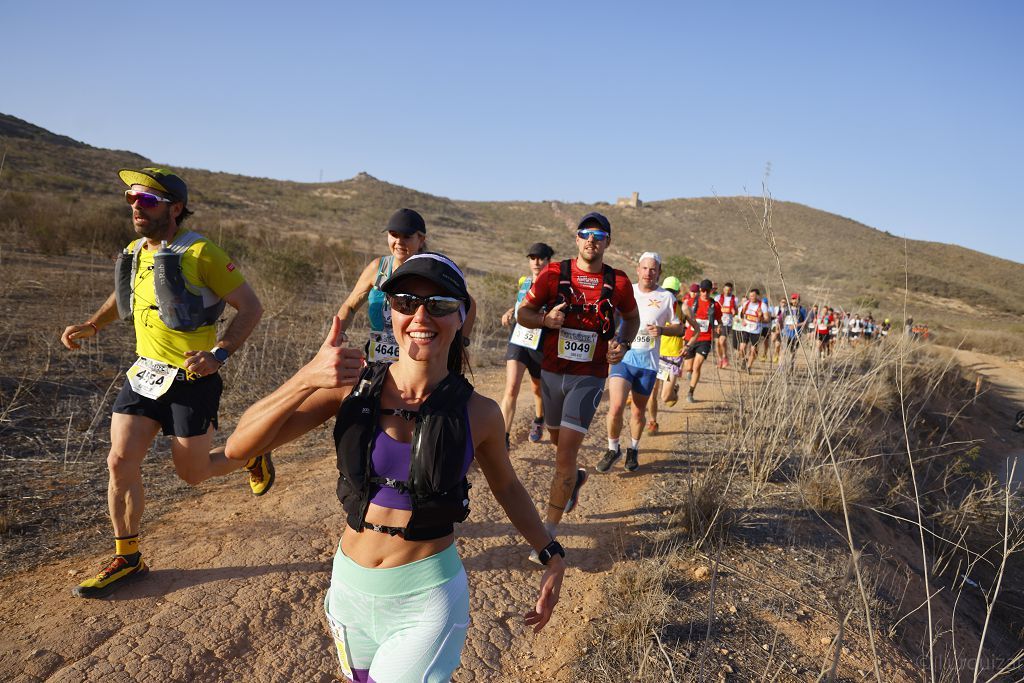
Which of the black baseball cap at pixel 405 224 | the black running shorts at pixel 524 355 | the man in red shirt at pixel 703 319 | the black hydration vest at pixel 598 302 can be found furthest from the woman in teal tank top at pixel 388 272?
the man in red shirt at pixel 703 319

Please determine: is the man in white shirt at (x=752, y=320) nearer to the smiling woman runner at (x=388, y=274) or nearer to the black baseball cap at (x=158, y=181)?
the smiling woman runner at (x=388, y=274)

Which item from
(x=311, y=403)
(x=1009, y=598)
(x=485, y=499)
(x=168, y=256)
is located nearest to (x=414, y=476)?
(x=311, y=403)

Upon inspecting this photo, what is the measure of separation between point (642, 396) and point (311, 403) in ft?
14.2

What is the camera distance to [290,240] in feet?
66.4

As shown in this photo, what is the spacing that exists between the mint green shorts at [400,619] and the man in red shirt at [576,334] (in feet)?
7.50

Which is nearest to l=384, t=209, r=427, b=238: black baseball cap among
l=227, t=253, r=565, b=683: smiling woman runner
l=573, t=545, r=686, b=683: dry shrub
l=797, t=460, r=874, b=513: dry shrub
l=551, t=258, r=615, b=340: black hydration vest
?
l=551, t=258, r=615, b=340: black hydration vest

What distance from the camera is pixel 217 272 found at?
334cm

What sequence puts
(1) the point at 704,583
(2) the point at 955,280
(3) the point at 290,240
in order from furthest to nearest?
(2) the point at 955,280
(3) the point at 290,240
(1) the point at 704,583

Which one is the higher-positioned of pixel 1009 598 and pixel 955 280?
pixel 955 280

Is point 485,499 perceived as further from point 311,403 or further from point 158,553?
point 311,403

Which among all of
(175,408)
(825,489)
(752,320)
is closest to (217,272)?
(175,408)

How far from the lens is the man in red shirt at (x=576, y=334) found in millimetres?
4078

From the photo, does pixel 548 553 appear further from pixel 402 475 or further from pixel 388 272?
pixel 388 272

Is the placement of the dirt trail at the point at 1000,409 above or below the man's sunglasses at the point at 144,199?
below
